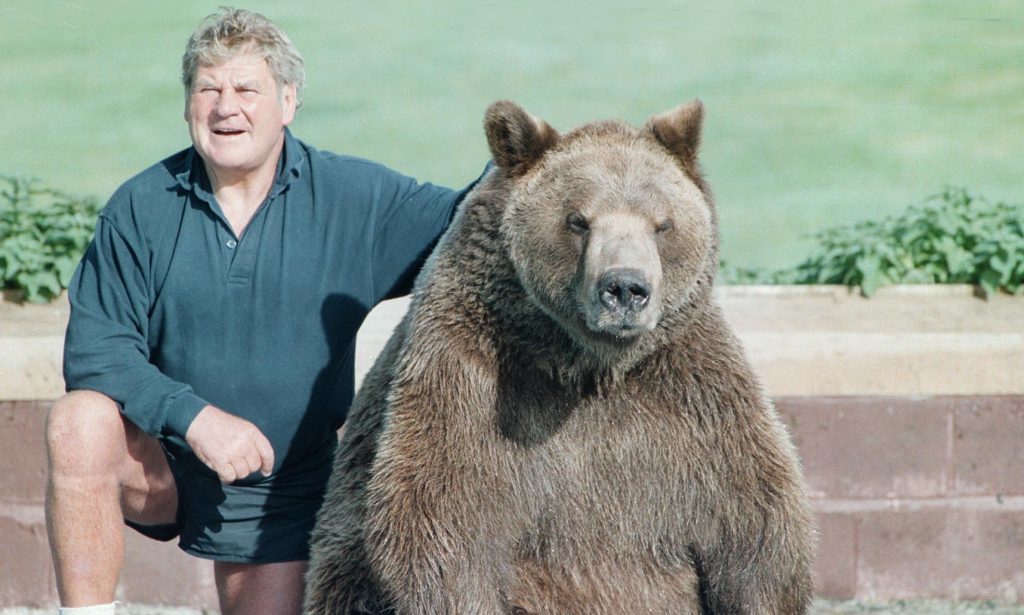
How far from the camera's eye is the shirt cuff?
4.24m

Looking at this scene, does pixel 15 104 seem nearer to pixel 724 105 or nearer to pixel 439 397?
pixel 724 105

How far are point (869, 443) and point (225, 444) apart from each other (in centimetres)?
270

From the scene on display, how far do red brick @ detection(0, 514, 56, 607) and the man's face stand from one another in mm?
1958

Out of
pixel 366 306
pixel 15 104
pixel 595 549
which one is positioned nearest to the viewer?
pixel 595 549

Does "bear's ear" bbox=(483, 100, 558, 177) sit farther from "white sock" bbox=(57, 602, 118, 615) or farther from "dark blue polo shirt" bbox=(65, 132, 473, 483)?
"white sock" bbox=(57, 602, 118, 615)

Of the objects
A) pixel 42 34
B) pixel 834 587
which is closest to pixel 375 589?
pixel 834 587

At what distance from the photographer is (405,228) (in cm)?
470

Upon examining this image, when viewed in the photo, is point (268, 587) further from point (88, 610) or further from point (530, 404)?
point (530, 404)

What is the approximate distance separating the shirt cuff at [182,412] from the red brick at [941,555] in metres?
2.81

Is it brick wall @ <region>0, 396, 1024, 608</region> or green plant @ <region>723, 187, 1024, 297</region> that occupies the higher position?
green plant @ <region>723, 187, 1024, 297</region>

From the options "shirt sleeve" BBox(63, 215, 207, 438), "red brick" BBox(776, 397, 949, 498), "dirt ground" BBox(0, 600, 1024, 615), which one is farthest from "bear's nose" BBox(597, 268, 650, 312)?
"dirt ground" BBox(0, 600, 1024, 615)

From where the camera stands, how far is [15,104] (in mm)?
7059

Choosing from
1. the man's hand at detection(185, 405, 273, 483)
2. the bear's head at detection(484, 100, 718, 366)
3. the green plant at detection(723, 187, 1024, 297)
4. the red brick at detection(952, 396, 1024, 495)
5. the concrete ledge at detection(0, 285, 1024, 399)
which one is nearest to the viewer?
the bear's head at detection(484, 100, 718, 366)

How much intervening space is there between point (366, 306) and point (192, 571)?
5.64ft
